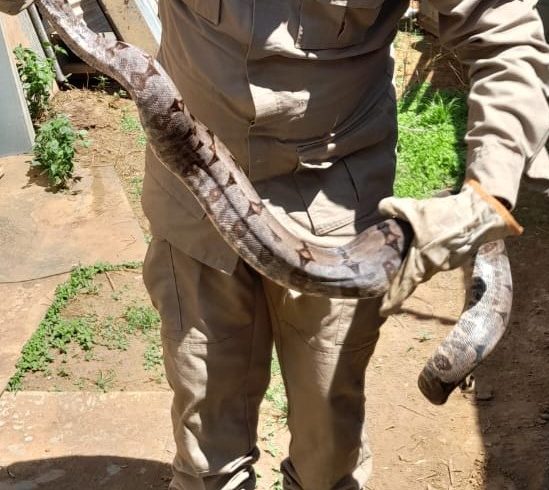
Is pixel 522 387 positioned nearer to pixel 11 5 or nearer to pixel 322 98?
pixel 322 98

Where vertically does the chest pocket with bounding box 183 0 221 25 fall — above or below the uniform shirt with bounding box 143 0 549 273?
above

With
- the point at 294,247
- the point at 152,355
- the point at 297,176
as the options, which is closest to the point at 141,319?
the point at 152,355

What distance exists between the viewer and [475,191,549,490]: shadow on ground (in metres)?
4.43

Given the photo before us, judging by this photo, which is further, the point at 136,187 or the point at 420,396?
the point at 136,187

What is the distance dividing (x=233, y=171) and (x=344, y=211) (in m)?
0.43

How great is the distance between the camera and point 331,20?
291 cm

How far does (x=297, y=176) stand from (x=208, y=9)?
65 cm

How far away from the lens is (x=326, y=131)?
3.06 metres

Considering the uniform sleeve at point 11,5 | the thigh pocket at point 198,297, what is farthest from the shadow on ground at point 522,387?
the uniform sleeve at point 11,5

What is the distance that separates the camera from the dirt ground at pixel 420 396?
A: 4.46m

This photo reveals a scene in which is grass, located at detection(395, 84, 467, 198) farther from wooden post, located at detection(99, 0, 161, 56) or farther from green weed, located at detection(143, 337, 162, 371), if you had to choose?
green weed, located at detection(143, 337, 162, 371)

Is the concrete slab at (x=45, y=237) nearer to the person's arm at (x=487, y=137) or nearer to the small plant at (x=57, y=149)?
the small plant at (x=57, y=149)

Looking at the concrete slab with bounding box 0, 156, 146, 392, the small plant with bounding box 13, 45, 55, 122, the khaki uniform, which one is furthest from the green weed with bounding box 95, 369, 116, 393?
the small plant with bounding box 13, 45, 55, 122

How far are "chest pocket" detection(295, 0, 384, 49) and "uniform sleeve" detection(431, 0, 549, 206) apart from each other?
24 cm
